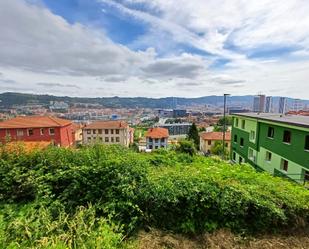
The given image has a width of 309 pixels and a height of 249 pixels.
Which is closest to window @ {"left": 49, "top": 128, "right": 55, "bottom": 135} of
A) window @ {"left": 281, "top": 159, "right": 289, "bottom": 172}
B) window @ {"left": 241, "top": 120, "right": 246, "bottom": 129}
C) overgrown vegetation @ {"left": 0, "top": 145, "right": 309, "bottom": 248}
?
window @ {"left": 241, "top": 120, "right": 246, "bottom": 129}

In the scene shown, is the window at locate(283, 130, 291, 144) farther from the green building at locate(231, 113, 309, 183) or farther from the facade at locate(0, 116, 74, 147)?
the facade at locate(0, 116, 74, 147)

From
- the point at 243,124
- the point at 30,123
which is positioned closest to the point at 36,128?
the point at 30,123

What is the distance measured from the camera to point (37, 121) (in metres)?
28.5

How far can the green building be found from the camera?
12.6m

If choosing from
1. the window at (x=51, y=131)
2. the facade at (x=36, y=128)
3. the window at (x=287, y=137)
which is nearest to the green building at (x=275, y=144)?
the window at (x=287, y=137)

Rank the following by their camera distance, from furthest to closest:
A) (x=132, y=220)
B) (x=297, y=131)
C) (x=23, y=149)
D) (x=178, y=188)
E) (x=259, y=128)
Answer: (x=259, y=128) → (x=297, y=131) → (x=23, y=149) → (x=178, y=188) → (x=132, y=220)

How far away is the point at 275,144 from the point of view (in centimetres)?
1554

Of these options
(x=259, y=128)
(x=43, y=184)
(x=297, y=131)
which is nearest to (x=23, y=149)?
(x=43, y=184)

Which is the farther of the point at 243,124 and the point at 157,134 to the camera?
the point at 157,134

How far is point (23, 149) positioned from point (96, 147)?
150 cm

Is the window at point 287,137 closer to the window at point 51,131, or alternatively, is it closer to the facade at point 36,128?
the facade at point 36,128

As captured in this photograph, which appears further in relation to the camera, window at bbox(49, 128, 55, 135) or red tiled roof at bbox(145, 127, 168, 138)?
red tiled roof at bbox(145, 127, 168, 138)

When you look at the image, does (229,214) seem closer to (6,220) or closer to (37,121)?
(6,220)

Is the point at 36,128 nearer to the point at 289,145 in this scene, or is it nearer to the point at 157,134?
the point at 157,134
